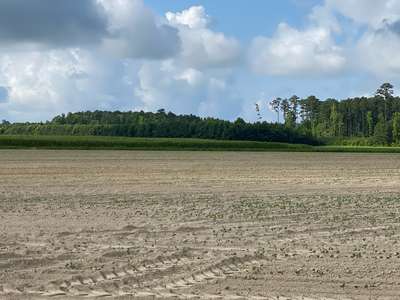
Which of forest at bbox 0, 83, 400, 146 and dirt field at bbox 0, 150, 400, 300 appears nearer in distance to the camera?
dirt field at bbox 0, 150, 400, 300

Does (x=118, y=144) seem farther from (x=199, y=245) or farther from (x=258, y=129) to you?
(x=199, y=245)

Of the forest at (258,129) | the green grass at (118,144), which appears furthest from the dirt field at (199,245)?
the forest at (258,129)

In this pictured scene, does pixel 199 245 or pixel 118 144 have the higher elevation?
pixel 118 144

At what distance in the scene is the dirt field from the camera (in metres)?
9.27

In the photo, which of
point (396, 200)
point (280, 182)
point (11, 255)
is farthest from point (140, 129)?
point (11, 255)

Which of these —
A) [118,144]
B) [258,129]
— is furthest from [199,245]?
[258,129]

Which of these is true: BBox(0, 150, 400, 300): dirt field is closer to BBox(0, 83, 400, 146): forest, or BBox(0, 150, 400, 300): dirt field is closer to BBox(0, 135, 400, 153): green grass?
BBox(0, 135, 400, 153): green grass

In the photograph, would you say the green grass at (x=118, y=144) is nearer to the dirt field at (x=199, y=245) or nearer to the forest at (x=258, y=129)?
the forest at (x=258, y=129)

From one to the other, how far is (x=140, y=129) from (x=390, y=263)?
138m

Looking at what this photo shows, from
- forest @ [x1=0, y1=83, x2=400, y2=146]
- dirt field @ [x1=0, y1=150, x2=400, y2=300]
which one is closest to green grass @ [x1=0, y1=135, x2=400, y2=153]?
forest @ [x1=0, y1=83, x2=400, y2=146]

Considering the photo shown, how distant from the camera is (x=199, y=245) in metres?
12.9

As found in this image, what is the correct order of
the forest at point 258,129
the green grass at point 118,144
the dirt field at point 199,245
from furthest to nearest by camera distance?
the forest at point 258,129
the green grass at point 118,144
the dirt field at point 199,245

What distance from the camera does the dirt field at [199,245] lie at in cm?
927

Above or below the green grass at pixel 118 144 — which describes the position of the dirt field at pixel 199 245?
below
